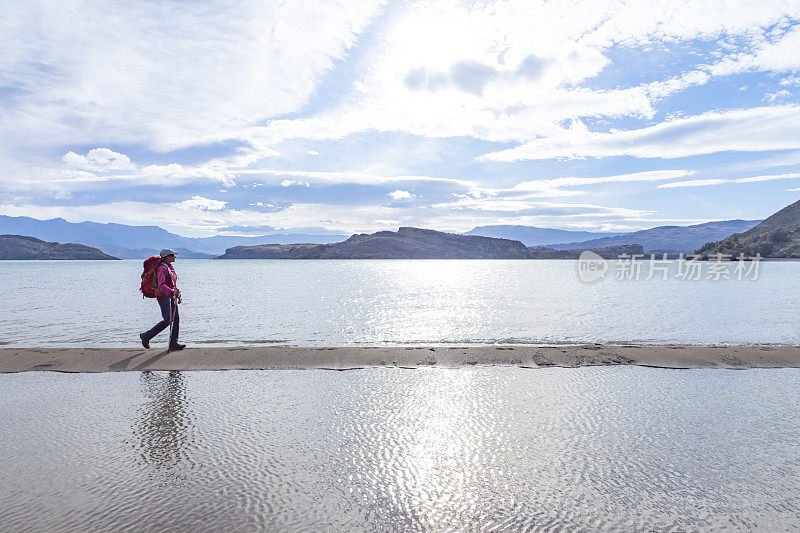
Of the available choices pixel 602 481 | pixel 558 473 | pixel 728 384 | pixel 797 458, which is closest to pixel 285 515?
pixel 558 473

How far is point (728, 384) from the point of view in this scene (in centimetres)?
1152

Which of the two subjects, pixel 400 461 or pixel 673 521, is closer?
pixel 673 521

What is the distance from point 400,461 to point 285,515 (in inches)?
77.7

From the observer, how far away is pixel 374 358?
14055mm

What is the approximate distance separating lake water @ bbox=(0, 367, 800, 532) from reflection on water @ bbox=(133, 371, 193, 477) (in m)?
0.04

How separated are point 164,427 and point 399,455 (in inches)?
174

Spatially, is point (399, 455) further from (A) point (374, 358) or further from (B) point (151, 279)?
(B) point (151, 279)

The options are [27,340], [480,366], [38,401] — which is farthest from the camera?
[27,340]

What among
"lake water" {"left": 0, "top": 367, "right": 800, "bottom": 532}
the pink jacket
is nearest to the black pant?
the pink jacket

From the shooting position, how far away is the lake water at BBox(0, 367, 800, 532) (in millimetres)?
5211

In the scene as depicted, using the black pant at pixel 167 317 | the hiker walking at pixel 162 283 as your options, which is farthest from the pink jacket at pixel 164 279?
the black pant at pixel 167 317

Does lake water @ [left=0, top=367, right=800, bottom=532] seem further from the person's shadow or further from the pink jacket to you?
the pink jacket

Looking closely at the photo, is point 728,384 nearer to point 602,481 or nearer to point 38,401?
point 602,481

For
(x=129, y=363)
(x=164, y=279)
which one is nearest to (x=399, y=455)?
(x=129, y=363)
